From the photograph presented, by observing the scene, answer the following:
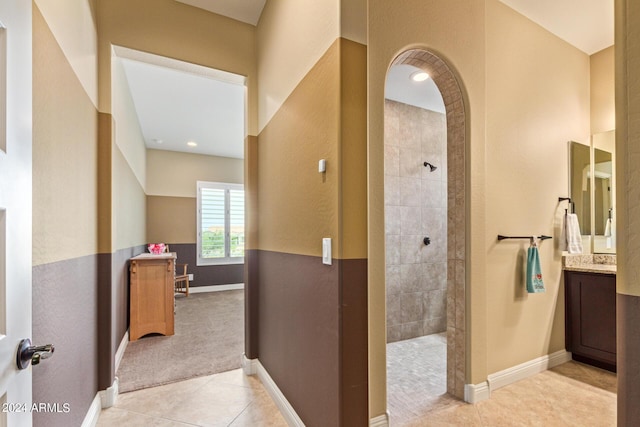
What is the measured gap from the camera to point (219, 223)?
6.70 meters

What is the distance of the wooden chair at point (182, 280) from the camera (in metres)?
5.75

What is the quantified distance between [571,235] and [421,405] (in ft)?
6.69

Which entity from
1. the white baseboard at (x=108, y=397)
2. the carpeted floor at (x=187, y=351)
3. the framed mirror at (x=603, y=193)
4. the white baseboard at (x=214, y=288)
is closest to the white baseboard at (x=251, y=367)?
the carpeted floor at (x=187, y=351)

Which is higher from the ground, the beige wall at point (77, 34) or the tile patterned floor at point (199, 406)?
the beige wall at point (77, 34)

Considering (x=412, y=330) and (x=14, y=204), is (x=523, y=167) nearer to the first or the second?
(x=412, y=330)

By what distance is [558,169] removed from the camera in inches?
108

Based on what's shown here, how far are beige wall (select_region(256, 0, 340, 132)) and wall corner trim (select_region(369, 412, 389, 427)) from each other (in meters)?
1.96

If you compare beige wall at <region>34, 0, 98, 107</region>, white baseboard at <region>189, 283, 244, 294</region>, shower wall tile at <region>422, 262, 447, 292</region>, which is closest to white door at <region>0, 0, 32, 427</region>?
beige wall at <region>34, 0, 98, 107</region>

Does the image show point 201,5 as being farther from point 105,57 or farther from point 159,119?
point 159,119

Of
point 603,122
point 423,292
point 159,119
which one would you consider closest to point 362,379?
point 423,292

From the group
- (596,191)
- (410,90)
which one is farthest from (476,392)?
(410,90)

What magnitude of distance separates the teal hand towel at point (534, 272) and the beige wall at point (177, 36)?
2593mm

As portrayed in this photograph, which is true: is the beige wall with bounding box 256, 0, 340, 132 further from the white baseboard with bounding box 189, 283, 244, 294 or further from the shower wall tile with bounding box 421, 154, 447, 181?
the white baseboard with bounding box 189, 283, 244, 294

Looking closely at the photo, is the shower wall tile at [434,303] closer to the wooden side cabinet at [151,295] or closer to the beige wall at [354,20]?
the beige wall at [354,20]
